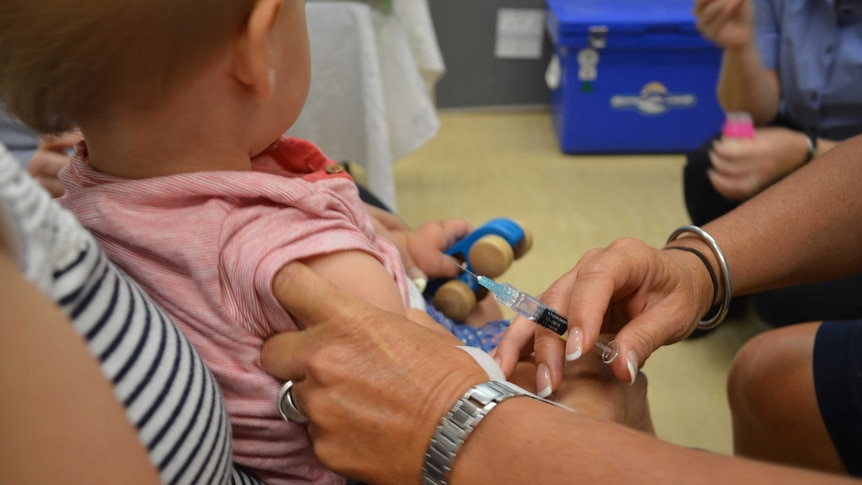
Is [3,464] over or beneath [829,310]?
over

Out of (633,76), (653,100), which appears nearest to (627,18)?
(633,76)

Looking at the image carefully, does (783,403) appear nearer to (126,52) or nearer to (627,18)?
(126,52)

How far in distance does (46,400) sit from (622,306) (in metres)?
0.59

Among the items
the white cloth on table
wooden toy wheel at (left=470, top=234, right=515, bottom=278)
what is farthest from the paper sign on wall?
wooden toy wheel at (left=470, top=234, right=515, bottom=278)

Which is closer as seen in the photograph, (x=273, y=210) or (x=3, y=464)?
(x=3, y=464)

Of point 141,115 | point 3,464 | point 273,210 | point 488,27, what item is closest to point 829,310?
point 273,210

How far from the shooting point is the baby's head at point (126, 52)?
1.57ft

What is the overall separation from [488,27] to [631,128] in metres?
0.77

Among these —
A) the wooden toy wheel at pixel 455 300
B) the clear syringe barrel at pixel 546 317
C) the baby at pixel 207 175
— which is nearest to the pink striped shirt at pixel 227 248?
the baby at pixel 207 175

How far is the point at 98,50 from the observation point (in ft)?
1.63

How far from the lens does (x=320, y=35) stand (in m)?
1.72

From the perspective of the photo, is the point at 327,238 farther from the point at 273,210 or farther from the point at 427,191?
the point at 427,191

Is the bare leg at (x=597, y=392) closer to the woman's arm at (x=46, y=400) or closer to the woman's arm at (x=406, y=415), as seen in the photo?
the woman's arm at (x=406, y=415)

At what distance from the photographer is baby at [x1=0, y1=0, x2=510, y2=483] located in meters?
0.52
